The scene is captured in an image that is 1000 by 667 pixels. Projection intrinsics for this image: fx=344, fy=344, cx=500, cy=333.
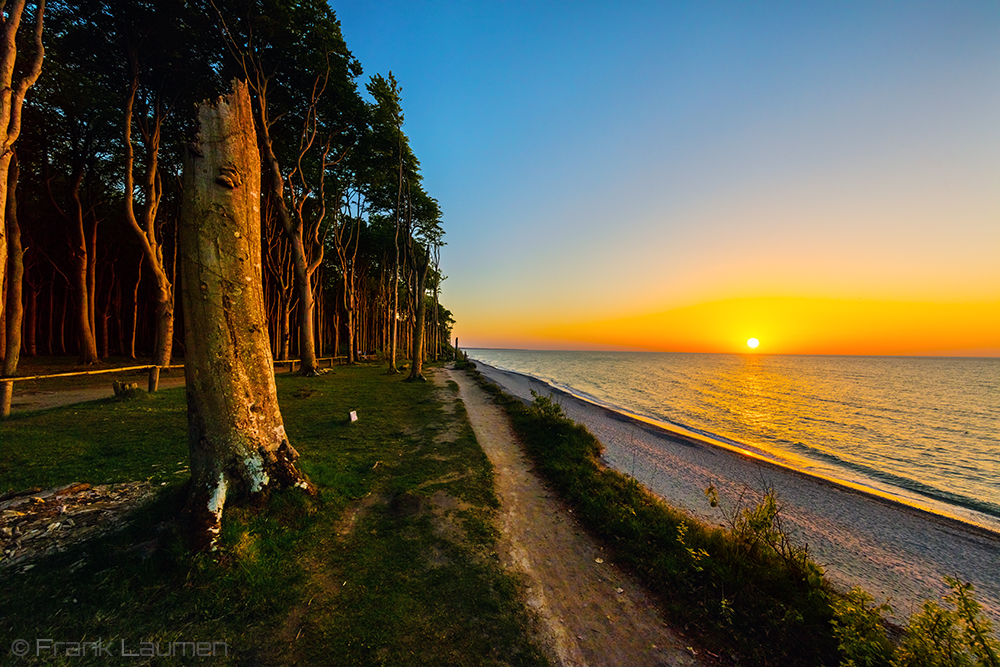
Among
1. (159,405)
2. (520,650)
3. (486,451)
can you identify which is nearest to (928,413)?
(486,451)

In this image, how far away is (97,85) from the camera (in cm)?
1530

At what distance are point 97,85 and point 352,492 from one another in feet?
74.5

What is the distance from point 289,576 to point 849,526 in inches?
406

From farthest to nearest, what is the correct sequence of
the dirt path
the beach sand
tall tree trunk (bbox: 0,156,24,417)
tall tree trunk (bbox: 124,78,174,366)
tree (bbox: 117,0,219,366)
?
1. tall tree trunk (bbox: 124,78,174,366)
2. tree (bbox: 117,0,219,366)
3. tall tree trunk (bbox: 0,156,24,417)
4. the beach sand
5. the dirt path

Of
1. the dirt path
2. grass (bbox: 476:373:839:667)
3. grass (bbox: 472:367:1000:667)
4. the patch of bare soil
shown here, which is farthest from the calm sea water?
the patch of bare soil

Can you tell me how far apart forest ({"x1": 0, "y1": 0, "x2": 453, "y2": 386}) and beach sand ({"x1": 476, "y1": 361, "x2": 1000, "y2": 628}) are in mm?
11363

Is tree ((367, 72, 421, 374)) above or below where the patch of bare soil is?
above

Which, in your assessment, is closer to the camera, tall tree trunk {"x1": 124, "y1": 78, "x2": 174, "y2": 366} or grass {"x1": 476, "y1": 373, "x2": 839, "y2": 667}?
grass {"x1": 476, "y1": 373, "x2": 839, "y2": 667}

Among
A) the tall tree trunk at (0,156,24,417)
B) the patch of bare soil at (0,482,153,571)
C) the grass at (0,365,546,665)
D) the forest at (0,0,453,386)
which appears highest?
the forest at (0,0,453,386)

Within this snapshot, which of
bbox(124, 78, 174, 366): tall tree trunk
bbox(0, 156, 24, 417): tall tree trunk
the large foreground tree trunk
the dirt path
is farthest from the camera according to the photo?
bbox(124, 78, 174, 366): tall tree trunk

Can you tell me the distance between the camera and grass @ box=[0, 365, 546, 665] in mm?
2906

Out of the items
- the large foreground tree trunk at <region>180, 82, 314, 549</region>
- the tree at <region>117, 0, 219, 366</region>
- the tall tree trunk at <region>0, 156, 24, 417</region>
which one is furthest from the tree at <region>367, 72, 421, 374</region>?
the large foreground tree trunk at <region>180, 82, 314, 549</region>

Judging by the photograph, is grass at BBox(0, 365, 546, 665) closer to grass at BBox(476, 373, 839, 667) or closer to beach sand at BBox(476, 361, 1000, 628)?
grass at BBox(476, 373, 839, 667)

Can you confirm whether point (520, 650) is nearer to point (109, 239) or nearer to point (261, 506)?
point (261, 506)
